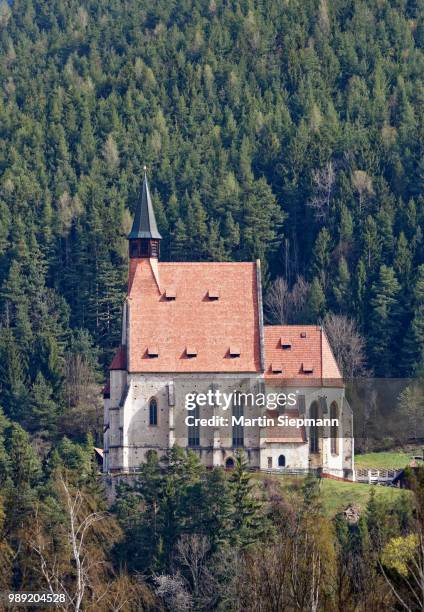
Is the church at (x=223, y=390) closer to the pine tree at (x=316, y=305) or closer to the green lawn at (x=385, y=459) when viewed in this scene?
the green lawn at (x=385, y=459)

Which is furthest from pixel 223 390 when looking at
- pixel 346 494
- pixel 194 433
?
pixel 346 494

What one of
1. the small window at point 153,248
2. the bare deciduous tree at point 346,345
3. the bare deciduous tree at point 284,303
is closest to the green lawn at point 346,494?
the small window at point 153,248

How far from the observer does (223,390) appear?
132 metres

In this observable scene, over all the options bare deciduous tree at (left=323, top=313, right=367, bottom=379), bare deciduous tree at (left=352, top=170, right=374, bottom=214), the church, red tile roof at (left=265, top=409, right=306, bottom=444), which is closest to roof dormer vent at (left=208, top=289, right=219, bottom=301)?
the church

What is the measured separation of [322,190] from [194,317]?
43.1m

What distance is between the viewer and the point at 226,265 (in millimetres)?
135000

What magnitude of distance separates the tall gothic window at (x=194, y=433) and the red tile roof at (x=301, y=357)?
454 centimetres

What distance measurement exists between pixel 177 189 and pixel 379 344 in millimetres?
29541

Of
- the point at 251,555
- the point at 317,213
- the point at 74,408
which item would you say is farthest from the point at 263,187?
the point at 251,555

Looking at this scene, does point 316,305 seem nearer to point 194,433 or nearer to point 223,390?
point 223,390

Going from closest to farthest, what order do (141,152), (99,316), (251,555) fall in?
(251,555), (99,316), (141,152)

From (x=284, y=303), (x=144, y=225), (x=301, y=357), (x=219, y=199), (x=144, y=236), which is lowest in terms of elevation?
(x=301, y=357)

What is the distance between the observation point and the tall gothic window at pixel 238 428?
132m

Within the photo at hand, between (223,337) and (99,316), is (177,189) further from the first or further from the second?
(223,337)
